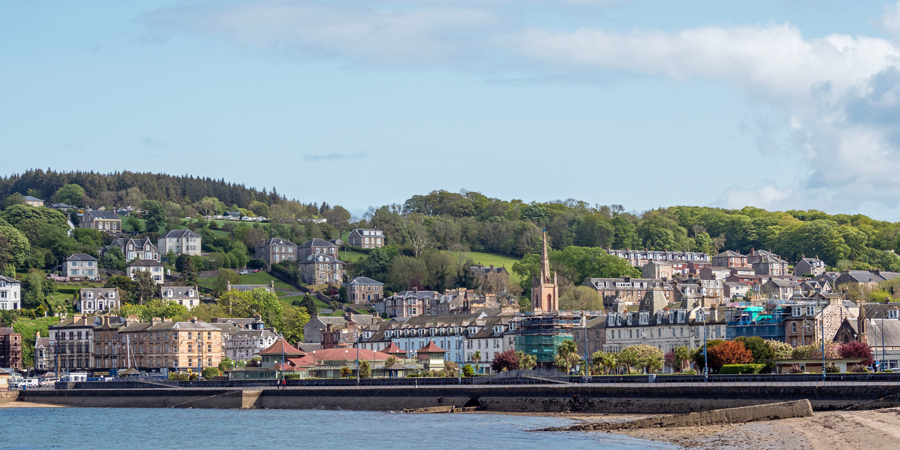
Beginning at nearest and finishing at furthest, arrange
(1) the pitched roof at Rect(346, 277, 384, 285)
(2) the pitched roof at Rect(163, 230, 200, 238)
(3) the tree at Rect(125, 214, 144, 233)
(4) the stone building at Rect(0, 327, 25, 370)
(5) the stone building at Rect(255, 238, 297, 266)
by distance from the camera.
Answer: (4) the stone building at Rect(0, 327, 25, 370), (1) the pitched roof at Rect(346, 277, 384, 285), (5) the stone building at Rect(255, 238, 297, 266), (2) the pitched roof at Rect(163, 230, 200, 238), (3) the tree at Rect(125, 214, 144, 233)

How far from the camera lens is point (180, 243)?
185750 millimetres

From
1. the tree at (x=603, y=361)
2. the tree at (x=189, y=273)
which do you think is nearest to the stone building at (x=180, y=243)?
the tree at (x=189, y=273)

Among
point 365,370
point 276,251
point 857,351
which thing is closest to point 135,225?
point 276,251

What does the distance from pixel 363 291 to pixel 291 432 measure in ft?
339

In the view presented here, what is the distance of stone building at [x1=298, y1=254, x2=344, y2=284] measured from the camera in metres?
174

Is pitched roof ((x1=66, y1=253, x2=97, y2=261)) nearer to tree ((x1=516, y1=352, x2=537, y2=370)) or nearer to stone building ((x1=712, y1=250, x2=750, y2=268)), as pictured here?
tree ((x1=516, y1=352, x2=537, y2=370))

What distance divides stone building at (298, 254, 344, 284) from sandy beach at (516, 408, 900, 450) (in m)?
124

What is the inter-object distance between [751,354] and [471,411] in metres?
19.1

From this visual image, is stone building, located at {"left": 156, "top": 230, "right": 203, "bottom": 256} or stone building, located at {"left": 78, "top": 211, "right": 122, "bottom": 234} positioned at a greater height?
stone building, located at {"left": 78, "top": 211, "right": 122, "bottom": 234}

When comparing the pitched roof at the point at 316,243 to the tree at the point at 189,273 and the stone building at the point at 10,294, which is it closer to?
the tree at the point at 189,273

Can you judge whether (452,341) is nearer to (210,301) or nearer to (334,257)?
(210,301)

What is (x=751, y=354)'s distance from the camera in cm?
7331

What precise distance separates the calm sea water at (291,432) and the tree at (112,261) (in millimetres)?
89929

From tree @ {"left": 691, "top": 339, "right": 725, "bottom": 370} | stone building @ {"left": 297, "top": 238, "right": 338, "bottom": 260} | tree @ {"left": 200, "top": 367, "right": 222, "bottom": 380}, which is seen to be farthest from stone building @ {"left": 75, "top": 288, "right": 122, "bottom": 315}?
tree @ {"left": 691, "top": 339, "right": 725, "bottom": 370}
